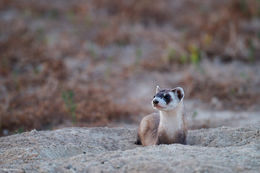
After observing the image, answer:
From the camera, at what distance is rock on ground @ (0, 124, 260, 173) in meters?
3.59

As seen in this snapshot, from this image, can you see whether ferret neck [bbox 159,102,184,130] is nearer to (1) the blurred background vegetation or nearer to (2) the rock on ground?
(2) the rock on ground

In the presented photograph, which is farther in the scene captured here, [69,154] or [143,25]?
[143,25]

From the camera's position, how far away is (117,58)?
1020cm

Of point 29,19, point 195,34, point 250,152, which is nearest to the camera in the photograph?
point 250,152

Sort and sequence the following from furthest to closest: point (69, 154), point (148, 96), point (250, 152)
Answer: point (148, 96), point (69, 154), point (250, 152)

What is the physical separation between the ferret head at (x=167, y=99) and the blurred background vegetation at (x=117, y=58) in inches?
63.7

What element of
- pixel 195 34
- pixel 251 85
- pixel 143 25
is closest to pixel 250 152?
pixel 251 85

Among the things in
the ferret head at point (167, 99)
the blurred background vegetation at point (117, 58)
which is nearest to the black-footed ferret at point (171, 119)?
the ferret head at point (167, 99)

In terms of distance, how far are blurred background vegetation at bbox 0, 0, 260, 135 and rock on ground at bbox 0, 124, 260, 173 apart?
1.50m

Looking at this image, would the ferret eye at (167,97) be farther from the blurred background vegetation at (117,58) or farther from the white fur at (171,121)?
the blurred background vegetation at (117,58)

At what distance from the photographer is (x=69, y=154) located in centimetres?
445

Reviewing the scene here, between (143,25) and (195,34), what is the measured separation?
5.36ft

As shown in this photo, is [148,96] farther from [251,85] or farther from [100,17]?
[100,17]

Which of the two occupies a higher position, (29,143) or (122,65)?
(122,65)
